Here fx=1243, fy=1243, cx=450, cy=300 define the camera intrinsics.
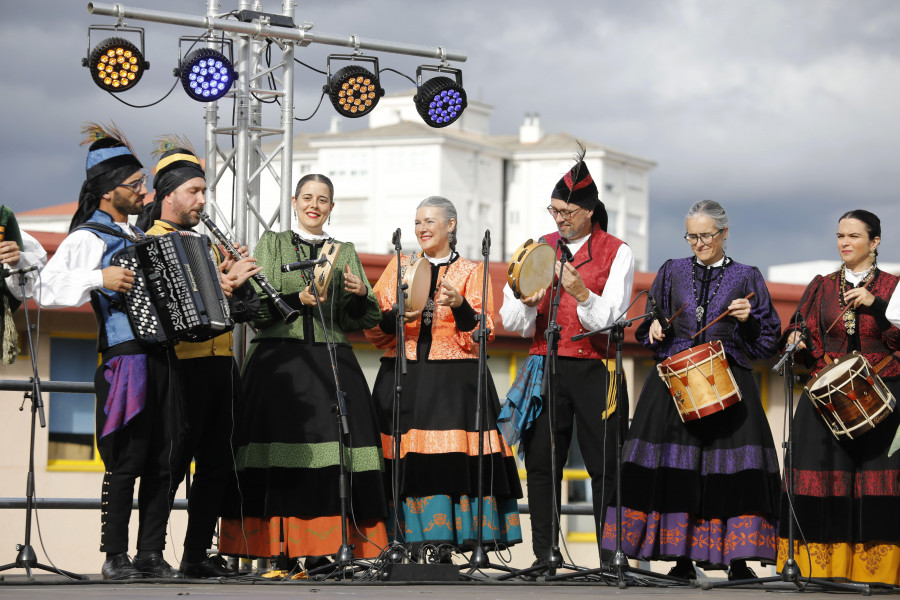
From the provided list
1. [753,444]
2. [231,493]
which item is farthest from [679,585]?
[231,493]

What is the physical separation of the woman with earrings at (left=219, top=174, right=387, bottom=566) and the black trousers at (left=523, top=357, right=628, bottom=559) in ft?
2.35

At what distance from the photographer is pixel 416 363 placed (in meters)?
6.02

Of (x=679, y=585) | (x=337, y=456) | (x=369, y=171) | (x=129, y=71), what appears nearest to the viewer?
(x=679, y=585)

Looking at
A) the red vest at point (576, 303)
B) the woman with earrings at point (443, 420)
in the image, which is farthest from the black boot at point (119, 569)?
the red vest at point (576, 303)

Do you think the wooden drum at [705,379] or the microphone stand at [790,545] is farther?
the wooden drum at [705,379]

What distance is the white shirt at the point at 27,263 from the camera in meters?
5.23

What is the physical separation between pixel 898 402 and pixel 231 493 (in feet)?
9.95

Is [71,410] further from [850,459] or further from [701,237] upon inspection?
[850,459]

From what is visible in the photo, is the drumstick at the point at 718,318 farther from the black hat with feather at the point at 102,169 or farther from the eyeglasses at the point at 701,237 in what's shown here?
the black hat with feather at the point at 102,169

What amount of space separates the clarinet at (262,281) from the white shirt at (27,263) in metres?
0.71

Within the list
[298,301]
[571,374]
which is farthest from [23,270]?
[571,374]

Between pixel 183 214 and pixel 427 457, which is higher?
pixel 183 214

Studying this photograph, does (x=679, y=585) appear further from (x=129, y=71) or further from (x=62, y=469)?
(x=62, y=469)

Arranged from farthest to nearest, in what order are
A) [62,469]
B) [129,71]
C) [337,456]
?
[62,469] → [129,71] → [337,456]
